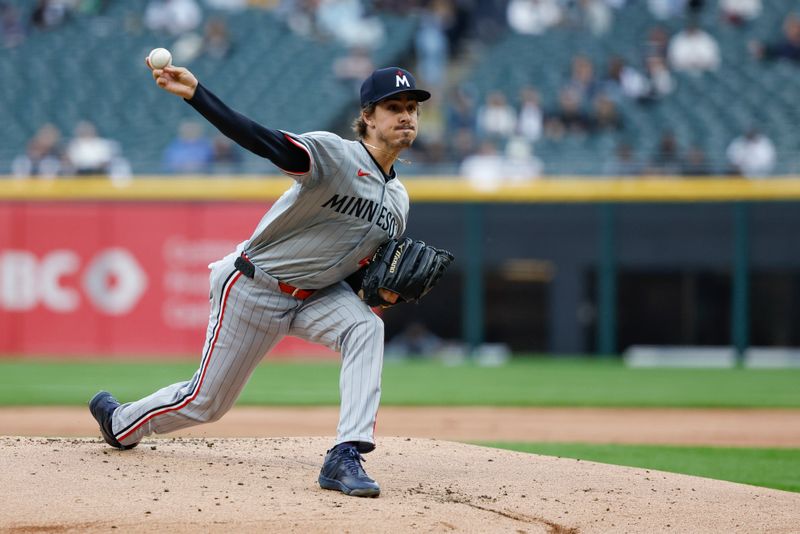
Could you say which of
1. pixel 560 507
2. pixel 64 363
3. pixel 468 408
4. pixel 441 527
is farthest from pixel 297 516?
pixel 64 363

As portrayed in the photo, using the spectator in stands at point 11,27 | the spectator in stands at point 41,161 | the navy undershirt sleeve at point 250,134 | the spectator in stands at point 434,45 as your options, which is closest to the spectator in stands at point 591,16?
the spectator in stands at point 434,45

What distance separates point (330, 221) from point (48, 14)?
17.0 m

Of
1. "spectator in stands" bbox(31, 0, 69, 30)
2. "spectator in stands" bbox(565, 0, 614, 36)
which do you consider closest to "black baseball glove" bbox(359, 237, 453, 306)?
"spectator in stands" bbox(565, 0, 614, 36)

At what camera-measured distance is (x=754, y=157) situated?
15.3 metres

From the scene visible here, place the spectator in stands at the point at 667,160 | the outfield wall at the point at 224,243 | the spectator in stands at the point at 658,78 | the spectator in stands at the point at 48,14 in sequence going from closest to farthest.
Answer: the spectator in stands at the point at 667,160 < the outfield wall at the point at 224,243 < the spectator in stands at the point at 658,78 < the spectator in stands at the point at 48,14

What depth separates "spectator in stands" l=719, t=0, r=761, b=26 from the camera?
17.9m

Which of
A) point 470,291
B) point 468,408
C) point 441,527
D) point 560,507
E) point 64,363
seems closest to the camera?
point 441,527

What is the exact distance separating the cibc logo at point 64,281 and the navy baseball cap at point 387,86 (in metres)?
11.6

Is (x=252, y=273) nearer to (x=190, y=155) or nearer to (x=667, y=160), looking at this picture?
(x=667, y=160)

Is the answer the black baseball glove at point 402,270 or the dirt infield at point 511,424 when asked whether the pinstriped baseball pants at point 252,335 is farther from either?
the dirt infield at point 511,424

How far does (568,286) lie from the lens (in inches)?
632

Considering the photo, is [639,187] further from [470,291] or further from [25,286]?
[25,286]

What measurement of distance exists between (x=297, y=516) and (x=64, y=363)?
11826mm

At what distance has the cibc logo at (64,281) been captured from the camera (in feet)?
51.3
